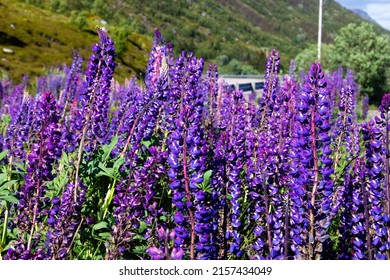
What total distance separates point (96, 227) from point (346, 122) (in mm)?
3076

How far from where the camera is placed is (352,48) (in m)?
25.0

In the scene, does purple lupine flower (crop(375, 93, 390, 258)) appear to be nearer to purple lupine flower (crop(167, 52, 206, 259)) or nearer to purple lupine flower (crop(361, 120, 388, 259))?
purple lupine flower (crop(361, 120, 388, 259))

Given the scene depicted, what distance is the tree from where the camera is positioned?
2330 centimetres

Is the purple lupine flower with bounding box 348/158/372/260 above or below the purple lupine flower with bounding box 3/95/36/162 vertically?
below

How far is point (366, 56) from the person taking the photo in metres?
23.9

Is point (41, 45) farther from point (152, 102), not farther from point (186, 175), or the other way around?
point (186, 175)

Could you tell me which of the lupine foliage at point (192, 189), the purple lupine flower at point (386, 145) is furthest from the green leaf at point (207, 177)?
the purple lupine flower at point (386, 145)

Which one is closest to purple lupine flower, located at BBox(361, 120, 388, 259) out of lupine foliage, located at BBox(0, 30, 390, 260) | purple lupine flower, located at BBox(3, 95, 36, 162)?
lupine foliage, located at BBox(0, 30, 390, 260)

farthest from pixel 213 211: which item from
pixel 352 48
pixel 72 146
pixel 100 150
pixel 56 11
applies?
pixel 56 11

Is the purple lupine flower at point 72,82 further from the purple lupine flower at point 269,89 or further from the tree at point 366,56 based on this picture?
the tree at point 366,56

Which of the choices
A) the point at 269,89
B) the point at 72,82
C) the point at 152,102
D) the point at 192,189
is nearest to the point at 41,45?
the point at 72,82

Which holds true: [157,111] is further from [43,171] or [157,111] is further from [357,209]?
[357,209]

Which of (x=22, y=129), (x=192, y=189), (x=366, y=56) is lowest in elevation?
(x=192, y=189)

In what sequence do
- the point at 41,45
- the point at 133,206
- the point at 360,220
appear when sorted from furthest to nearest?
the point at 41,45
the point at 360,220
the point at 133,206
